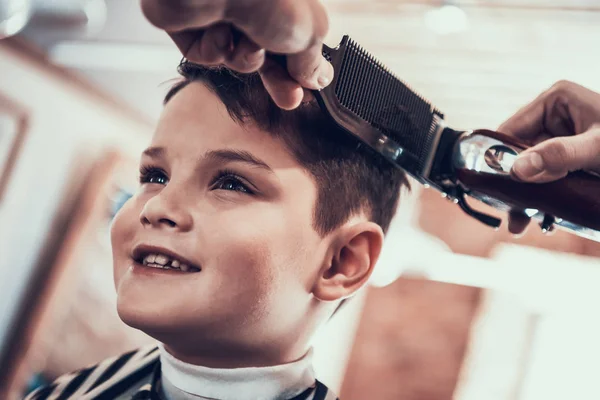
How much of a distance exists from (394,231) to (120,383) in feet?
1.75

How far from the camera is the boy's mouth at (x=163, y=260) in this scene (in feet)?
1.70

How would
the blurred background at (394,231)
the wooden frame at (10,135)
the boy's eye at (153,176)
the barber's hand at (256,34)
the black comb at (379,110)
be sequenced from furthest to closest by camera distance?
the wooden frame at (10,135) < the blurred background at (394,231) < the boy's eye at (153,176) < the black comb at (379,110) < the barber's hand at (256,34)

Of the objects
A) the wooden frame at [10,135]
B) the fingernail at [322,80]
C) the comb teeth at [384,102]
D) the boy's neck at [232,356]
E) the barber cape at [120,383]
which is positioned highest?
the wooden frame at [10,135]

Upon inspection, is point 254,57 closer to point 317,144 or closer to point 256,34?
point 256,34

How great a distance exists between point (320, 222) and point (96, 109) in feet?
Result: 4.91

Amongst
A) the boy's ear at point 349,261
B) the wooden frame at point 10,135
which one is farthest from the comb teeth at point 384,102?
the wooden frame at point 10,135

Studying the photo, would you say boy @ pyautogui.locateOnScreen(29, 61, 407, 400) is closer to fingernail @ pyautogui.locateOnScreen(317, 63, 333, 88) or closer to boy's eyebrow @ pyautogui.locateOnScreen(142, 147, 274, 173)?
boy's eyebrow @ pyautogui.locateOnScreen(142, 147, 274, 173)

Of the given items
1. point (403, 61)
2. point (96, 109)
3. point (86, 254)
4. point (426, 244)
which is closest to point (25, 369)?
point (86, 254)

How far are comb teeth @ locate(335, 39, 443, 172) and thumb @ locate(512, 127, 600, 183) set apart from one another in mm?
94

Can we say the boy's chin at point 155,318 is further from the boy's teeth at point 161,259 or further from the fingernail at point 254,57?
the fingernail at point 254,57

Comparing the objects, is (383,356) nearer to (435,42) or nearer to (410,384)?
(410,384)

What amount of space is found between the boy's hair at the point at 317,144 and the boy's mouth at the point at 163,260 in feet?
0.43

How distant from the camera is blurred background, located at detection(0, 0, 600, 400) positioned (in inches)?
48.4

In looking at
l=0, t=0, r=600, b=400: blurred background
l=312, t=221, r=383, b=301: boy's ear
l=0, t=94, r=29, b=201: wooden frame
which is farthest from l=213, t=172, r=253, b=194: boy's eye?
l=0, t=94, r=29, b=201: wooden frame
